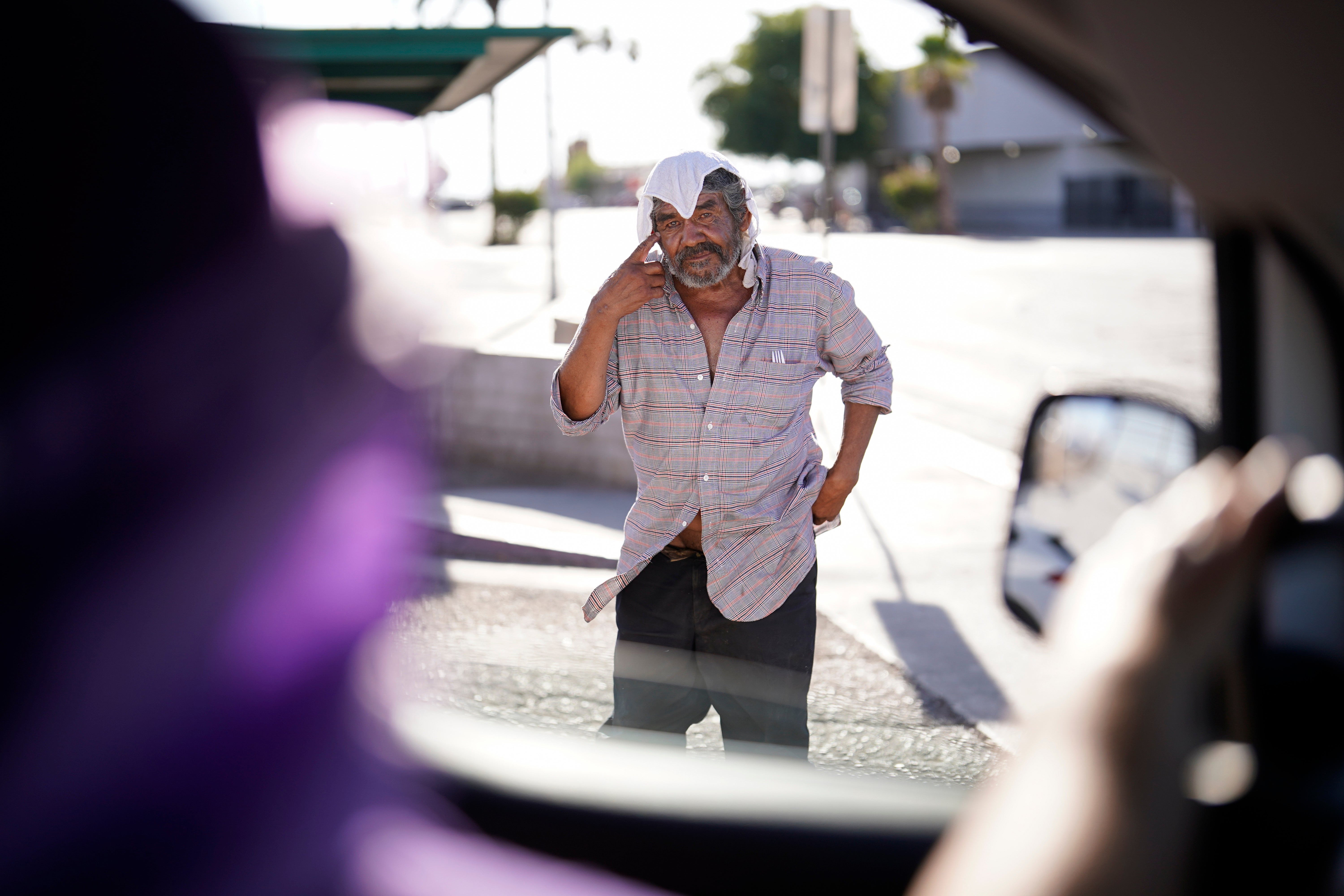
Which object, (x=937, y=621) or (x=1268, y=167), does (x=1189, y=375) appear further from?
(x=1268, y=167)

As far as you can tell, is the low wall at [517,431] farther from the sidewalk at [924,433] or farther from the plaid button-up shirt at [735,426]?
Result: the plaid button-up shirt at [735,426]

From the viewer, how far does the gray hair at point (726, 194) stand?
2852 millimetres

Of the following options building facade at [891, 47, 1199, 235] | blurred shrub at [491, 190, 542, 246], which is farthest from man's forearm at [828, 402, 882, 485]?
blurred shrub at [491, 190, 542, 246]

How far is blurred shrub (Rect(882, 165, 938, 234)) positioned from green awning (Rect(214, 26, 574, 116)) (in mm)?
35584

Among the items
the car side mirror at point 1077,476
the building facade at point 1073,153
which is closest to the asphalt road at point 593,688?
the building facade at point 1073,153

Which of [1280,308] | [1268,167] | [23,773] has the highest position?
[1268,167]

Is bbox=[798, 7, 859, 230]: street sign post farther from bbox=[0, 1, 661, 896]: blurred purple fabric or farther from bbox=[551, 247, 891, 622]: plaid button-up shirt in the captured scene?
bbox=[0, 1, 661, 896]: blurred purple fabric

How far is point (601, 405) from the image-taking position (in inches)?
115

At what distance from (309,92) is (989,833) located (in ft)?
2.36

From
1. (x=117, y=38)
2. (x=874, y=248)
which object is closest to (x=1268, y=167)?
(x=117, y=38)

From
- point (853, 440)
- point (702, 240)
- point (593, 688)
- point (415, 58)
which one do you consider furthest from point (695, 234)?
point (415, 58)

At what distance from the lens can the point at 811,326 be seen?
2932 mm

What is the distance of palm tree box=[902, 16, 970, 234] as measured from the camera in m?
33.3

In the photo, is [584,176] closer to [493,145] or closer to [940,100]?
[940,100]
